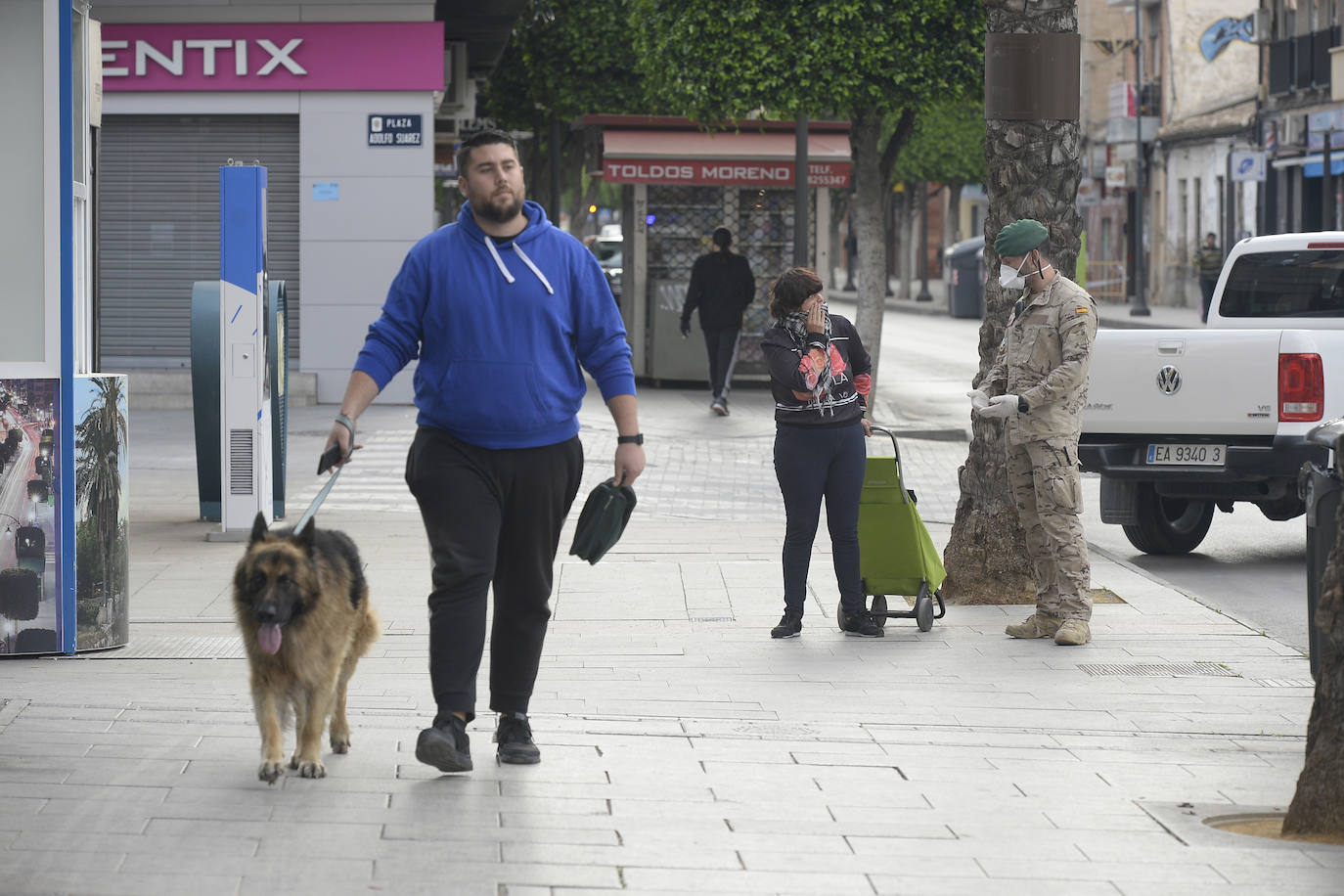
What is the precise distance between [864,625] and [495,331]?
347 cm

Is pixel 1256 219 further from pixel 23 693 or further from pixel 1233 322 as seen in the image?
pixel 23 693

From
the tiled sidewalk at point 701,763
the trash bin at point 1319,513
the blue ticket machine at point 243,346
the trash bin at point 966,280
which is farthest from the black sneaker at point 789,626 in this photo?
the trash bin at point 966,280

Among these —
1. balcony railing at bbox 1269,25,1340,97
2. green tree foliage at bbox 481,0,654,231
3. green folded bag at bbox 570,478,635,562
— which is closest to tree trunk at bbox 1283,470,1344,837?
green folded bag at bbox 570,478,635,562

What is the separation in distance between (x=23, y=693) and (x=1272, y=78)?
43.1 meters

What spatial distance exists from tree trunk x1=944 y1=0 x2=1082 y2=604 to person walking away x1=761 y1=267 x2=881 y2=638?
1167 mm

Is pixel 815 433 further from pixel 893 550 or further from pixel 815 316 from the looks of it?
pixel 893 550

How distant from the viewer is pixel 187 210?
20.6m

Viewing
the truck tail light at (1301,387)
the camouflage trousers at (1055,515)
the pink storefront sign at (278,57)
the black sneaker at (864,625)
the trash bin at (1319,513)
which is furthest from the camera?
the pink storefront sign at (278,57)

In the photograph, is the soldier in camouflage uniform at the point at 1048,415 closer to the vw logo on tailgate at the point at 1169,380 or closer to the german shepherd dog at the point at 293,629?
the vw logo on tailgate at the point at 1169,380

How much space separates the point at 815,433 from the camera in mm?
8609

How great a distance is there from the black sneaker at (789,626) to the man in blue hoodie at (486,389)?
2.82 meters

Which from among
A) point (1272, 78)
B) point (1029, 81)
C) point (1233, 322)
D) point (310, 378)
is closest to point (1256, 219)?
point (1272, 78)

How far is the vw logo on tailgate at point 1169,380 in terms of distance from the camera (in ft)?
36.9

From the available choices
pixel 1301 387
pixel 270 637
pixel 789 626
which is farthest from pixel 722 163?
pixel 270 637
